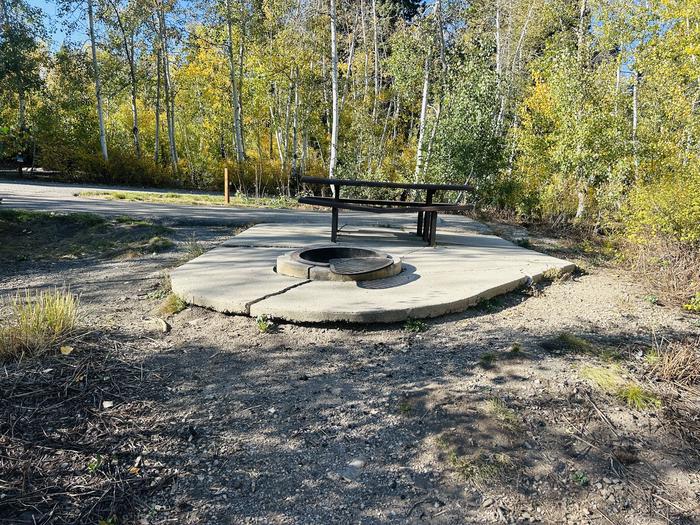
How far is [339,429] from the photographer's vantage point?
2318mm

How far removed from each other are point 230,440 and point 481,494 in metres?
1.13

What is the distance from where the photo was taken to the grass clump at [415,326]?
3.49 meters

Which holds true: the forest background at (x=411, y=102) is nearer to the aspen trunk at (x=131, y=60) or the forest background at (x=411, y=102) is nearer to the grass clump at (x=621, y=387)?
the aspen trunk at (x=131, y=60)

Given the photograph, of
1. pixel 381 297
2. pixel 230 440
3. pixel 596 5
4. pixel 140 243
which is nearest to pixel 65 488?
pixel 230 440

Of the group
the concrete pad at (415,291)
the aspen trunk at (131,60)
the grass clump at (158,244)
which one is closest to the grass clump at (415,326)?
the concrete pad at (415,291)

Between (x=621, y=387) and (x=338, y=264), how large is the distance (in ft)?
8.50

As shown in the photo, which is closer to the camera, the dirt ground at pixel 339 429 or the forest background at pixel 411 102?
the dirt ground at pixel 339 429

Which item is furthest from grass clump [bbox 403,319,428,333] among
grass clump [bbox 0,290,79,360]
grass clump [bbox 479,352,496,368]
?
grass clump [bbox 0,290,79,360]

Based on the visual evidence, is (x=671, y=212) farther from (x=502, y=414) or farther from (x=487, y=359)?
(x=502, y=414)

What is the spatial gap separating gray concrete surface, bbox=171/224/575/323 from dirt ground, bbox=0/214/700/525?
15 cm

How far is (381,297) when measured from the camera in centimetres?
379

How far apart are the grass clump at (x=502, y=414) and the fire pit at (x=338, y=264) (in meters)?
1.91

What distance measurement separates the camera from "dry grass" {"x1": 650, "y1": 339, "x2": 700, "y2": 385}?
2.82 m

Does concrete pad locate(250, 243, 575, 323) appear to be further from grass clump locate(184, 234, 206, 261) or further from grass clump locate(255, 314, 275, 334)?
grass clump locate(184, 234, 206, 261)
